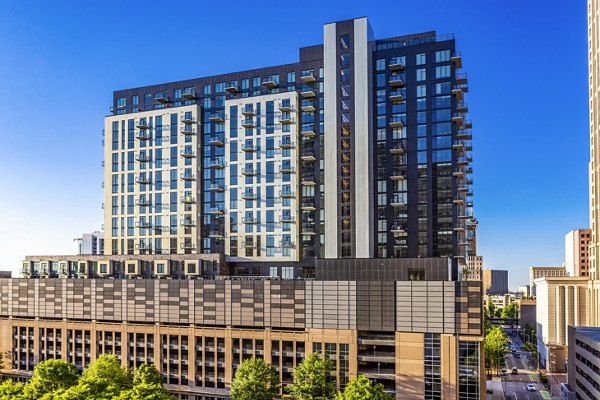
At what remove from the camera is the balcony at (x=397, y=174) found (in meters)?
88.9

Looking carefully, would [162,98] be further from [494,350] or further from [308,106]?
[494,350]

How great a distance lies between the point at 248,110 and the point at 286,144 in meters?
11.1

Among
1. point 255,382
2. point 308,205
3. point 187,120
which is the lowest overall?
point 255,382

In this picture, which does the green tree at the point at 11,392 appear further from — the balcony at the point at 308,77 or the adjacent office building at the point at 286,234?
the balcony at the point at 308,77

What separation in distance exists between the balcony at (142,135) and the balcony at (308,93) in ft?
114

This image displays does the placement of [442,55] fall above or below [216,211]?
above

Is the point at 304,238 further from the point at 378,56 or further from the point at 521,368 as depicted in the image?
the point at 521,368

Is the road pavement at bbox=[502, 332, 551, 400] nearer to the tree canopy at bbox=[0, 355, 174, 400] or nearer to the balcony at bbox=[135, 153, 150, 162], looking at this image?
the tree canopy at bbox=[0, 355, 174, 400]

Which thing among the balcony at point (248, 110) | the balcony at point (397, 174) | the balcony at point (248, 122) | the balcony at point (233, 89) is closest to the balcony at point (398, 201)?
the balcony at point (397, 174)

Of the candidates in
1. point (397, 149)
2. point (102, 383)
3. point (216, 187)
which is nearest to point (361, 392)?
point (102, 383)

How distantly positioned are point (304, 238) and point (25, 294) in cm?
5433

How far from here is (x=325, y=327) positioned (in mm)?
72312

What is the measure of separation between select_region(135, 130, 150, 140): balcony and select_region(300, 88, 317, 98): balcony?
1368 inches

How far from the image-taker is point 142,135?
103062mm
